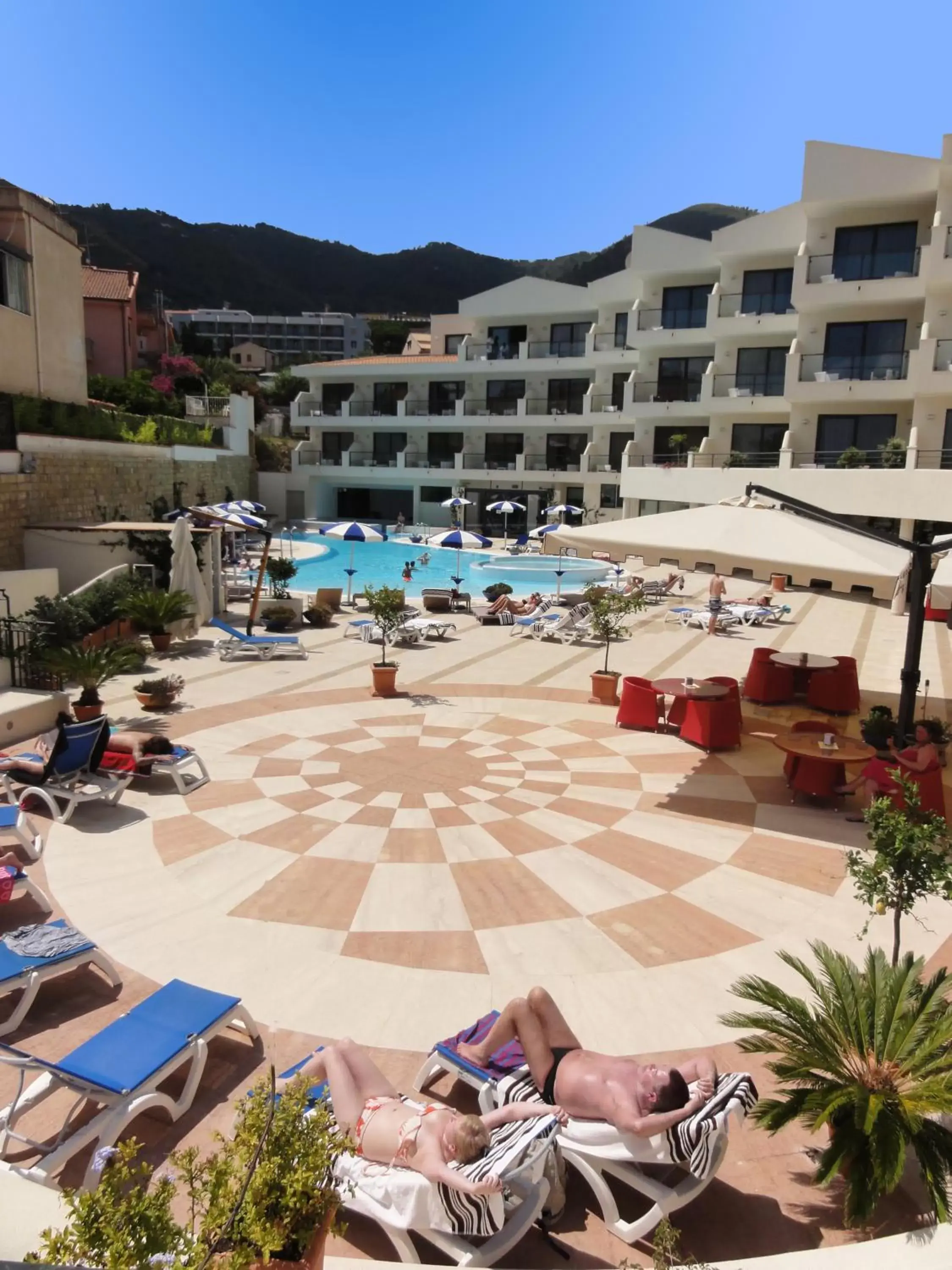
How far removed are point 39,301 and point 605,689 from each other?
72.1 feet

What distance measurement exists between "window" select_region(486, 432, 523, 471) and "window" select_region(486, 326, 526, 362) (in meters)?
4.05

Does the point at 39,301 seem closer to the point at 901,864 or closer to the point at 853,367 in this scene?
the point at 853,367

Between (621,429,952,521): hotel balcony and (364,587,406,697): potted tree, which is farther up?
(621,429,952,521): hotel balcony

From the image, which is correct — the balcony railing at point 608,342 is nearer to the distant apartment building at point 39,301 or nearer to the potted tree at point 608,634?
the distant apartment building at point 39,301

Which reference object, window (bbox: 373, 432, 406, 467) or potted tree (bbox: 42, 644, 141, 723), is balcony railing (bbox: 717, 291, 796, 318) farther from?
potted tree (bbox: 42, 644, 141, 723)

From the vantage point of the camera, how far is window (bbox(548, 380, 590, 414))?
149ft

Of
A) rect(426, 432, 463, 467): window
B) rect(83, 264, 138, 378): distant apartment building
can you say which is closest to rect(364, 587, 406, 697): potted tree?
rect(426, 432, 463, 467): window

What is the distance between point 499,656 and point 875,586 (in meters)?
8.50

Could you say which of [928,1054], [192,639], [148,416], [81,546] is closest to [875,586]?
[928,1054]

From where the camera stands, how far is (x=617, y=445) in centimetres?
4381

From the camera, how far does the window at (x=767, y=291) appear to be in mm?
34219

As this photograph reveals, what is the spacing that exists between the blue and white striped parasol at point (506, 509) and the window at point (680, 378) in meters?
8.75

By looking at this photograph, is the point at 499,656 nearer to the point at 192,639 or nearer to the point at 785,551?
the point at 192,639

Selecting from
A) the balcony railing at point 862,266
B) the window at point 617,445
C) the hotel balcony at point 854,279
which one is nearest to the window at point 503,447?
the window at point 617,445
